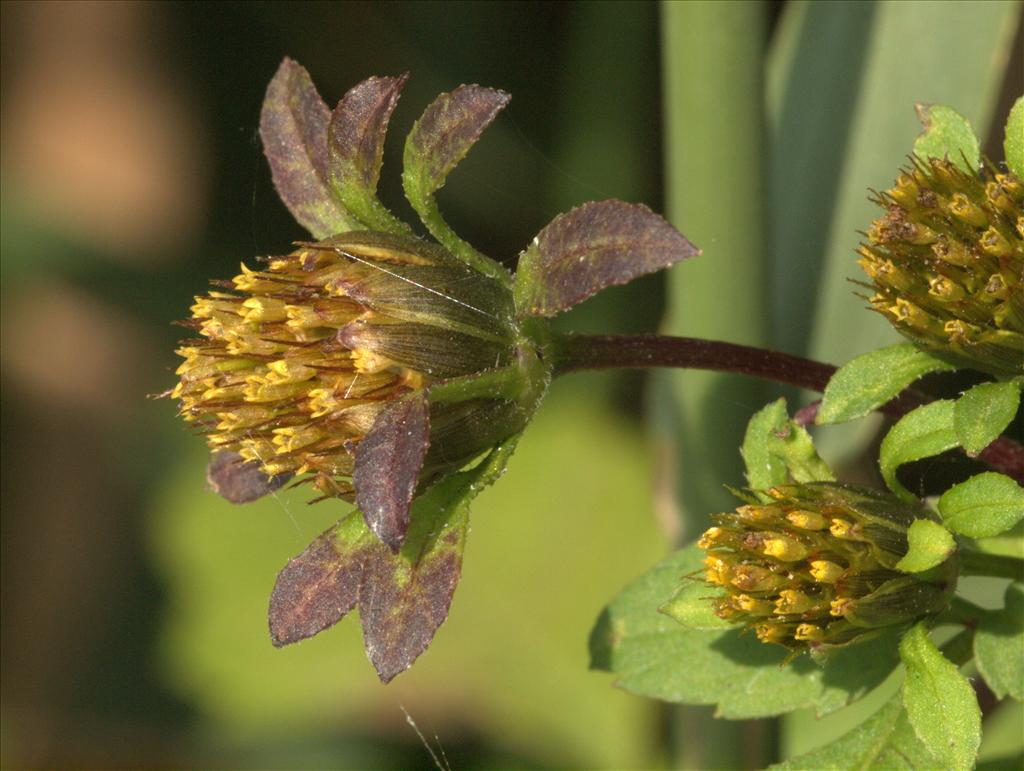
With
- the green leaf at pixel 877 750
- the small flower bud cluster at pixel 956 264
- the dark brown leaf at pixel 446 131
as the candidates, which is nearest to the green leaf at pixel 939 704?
the green leaf at pixel 877 750

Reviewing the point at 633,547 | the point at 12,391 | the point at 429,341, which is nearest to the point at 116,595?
the point at 12,391

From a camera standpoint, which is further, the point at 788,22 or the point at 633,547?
the point at 633,547

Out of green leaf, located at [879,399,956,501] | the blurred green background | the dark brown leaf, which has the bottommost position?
the blurred green background

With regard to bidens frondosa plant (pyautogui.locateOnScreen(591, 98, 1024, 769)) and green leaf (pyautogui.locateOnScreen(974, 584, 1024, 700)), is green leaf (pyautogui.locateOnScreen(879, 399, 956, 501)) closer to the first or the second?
bidens frondosa plant (pyautogui.locateOnScreen(591, 98, 1024, 769))

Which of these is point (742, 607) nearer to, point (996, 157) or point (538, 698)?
point (996, 157)

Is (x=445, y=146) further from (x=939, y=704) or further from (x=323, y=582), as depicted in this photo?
(x=939, y=704)

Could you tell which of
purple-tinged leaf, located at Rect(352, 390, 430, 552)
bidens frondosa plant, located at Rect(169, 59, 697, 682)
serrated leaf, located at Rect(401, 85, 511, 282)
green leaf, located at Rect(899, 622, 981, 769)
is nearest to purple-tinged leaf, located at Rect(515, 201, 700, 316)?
bidens frondosa plant, located at Rect(169, 59, 697, 682)

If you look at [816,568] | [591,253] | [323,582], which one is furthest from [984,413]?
[323,582]

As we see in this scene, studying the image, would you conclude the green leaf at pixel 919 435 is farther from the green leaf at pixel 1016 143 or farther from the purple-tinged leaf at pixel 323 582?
the purple-tinged leaf at pixel 323 582
